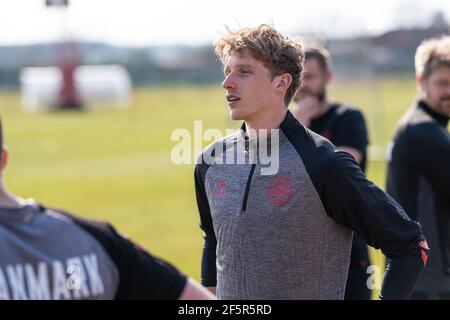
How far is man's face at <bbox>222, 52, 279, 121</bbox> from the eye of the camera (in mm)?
4137

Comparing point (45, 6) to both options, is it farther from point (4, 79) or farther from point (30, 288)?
point (4, 79)

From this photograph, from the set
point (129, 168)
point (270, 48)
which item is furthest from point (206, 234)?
point (129, 168)

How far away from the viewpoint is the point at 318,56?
6.42 m

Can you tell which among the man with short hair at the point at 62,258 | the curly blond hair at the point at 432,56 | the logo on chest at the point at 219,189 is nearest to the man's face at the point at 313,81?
the curly blond hair at the point at 432,56

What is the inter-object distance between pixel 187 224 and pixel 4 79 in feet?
256

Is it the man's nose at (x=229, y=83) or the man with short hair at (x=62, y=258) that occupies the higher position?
the man's nose at (x=229, y=83)

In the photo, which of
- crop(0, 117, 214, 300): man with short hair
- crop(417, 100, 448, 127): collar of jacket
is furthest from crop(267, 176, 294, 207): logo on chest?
crop(417, 100, 448, 127): collar of jacket

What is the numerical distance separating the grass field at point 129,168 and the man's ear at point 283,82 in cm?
573

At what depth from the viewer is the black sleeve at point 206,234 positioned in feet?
14.4

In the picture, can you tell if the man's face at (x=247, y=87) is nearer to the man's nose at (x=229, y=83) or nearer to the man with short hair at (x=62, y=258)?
the man's nose at (x=229, y=83)

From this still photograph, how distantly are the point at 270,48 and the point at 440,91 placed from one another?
5.63 feet

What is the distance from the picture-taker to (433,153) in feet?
17.1

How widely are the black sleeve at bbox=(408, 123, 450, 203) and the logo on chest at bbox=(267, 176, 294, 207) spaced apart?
1552 millimetres

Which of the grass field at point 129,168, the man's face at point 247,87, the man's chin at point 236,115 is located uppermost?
the man's face at point 247,87
